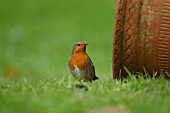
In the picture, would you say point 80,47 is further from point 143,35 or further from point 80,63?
point 143,35

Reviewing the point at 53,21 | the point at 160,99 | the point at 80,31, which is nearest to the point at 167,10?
the point at 160,99

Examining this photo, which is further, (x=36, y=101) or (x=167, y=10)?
(x=167, y=10)

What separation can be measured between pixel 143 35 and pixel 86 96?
1.40 metres

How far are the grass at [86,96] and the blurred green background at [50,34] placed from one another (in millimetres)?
3800

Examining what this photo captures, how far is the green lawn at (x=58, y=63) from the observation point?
5219 mm

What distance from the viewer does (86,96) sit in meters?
5.49

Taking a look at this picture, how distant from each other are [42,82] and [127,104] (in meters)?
1.57

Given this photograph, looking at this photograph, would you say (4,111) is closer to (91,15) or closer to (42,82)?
(42,82)

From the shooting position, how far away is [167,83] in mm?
6137

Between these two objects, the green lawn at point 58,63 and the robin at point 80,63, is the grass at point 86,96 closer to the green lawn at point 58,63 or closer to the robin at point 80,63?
the green lawn at point 58,63

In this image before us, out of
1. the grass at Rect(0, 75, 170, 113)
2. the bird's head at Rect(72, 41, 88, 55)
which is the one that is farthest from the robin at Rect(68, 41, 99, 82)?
the grass at Rect(0, 75, 170, 113)

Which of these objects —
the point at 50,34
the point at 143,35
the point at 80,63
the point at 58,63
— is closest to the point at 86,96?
the point at 143,35

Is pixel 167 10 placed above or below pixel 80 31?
above

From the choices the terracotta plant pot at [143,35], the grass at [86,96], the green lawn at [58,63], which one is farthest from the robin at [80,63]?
the grass at [86,96]
